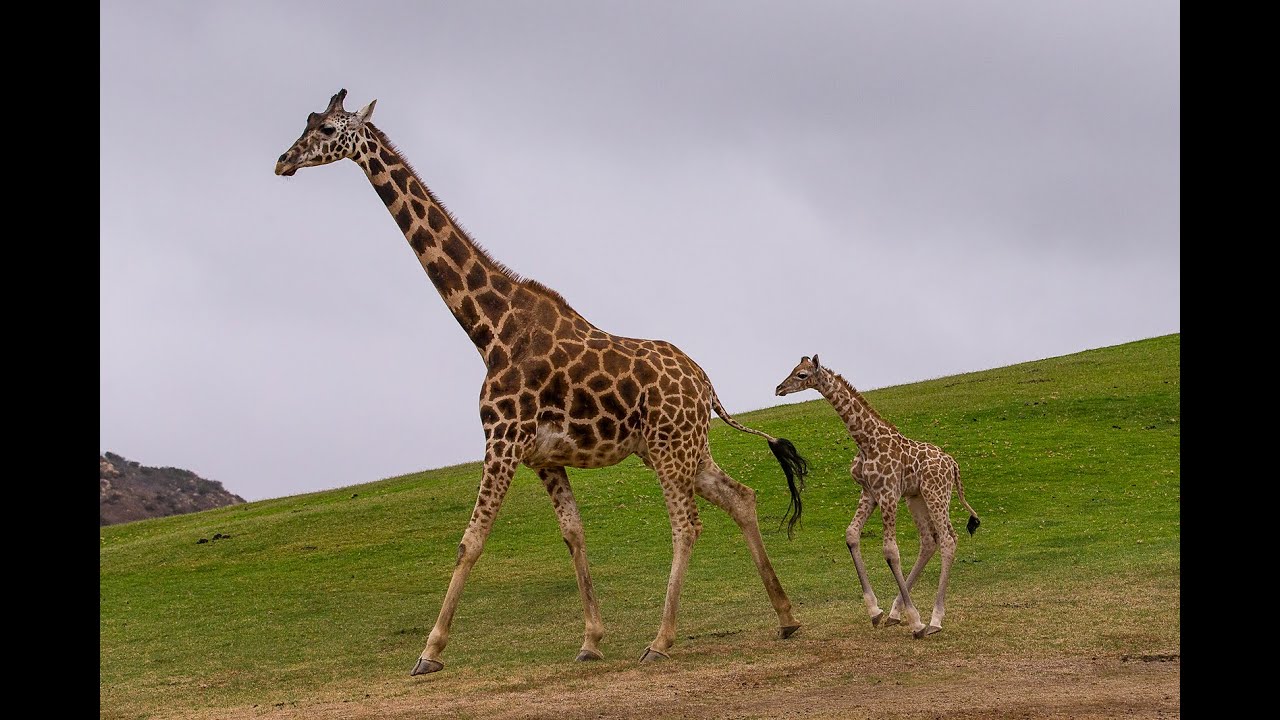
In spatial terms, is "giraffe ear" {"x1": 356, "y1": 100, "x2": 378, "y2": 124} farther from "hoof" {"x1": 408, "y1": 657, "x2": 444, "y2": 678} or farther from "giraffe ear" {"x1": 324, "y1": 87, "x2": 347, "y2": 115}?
"hoof" {"x1": 408, "y1": 657, "x2": 444, "y2": 678}

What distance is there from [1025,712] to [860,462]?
484cm

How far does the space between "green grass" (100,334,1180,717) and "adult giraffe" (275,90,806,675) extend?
1.34 metres

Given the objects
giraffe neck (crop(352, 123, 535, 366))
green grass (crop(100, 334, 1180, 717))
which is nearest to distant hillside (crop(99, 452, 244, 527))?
green grass (crop(100, 334, 1180, 717))

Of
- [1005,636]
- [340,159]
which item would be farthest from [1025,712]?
[340,159]

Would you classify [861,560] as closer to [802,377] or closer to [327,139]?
[802,377]

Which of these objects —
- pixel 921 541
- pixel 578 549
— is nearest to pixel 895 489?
pixel 921 541

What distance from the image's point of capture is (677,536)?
12875 millimetres

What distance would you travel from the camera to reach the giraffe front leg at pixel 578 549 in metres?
13.0

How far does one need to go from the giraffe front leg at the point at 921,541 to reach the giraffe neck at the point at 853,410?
92cm

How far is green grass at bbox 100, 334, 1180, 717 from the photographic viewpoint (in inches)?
541

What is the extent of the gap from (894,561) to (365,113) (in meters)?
7.79

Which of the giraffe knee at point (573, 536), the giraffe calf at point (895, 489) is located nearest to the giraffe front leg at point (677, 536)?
the giraffe knee at point (573, 536)

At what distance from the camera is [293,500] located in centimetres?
3550
